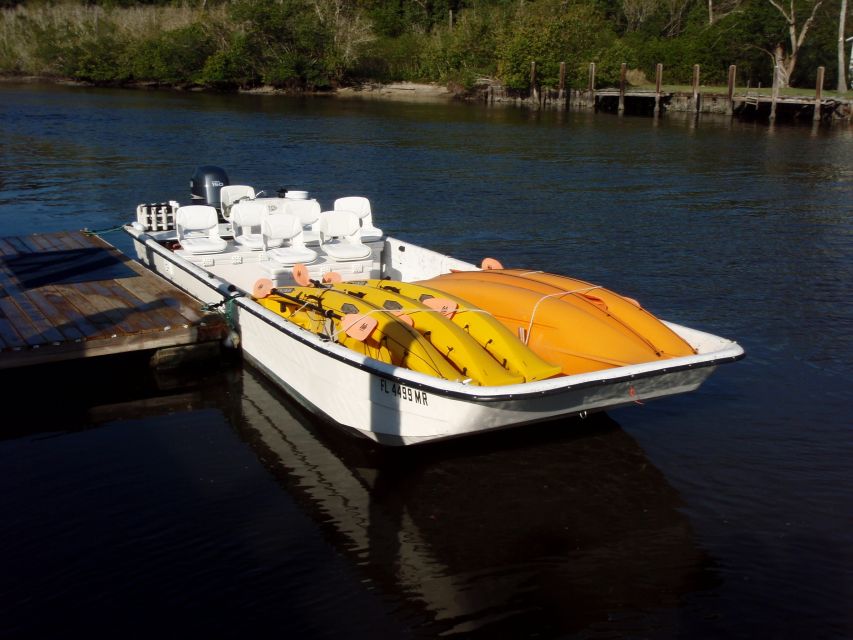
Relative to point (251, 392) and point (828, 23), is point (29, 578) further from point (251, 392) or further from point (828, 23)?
point (828, 23)

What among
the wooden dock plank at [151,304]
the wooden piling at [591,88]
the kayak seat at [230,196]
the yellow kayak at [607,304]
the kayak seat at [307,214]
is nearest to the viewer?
the yellow kayak at [607,304]

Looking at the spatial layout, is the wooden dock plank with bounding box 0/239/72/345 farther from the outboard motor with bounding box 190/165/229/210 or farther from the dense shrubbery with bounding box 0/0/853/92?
the dense shrubbery with bounding box 0/0/853/92

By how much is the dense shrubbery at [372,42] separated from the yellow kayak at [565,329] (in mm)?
46942

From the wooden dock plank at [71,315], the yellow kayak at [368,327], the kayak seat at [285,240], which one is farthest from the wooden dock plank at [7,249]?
the yellow kayak at [368,327]

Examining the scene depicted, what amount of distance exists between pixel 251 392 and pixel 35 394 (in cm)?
229

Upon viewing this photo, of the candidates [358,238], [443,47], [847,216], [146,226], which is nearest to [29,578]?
[358,238]

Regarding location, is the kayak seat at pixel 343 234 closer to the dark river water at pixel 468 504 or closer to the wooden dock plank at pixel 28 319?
the dark river water at pixel 468 504

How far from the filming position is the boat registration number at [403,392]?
24.3 feet

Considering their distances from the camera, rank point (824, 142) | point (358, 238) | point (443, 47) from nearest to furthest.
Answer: point (358, 238) → point (824, 142) → point (443, 47)

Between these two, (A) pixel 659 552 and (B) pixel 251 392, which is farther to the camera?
(B) pixel 251 392

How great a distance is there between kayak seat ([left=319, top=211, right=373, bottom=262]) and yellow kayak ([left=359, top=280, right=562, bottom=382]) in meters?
2.60

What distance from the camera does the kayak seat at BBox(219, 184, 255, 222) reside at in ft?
46.3

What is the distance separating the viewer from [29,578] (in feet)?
→ 20.7

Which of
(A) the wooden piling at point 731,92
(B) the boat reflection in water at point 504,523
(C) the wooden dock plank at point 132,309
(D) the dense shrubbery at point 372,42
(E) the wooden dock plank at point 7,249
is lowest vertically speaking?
(B) the boat reflection in water at point 504,523
